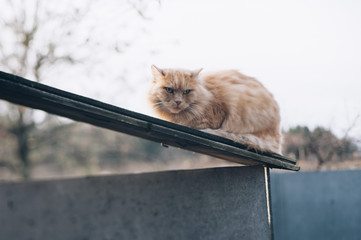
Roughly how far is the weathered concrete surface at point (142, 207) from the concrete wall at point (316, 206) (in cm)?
389

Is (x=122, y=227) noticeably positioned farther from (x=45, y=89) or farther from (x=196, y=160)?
(x=196, y=160)

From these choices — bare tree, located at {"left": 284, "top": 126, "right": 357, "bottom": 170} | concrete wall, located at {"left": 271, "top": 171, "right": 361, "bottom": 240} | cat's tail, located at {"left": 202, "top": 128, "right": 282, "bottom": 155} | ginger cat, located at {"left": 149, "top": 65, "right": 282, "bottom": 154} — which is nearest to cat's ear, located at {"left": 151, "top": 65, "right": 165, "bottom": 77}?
ginger cat, located at {"left": 149, "top": 65, "right": 282, "bottom": 154}

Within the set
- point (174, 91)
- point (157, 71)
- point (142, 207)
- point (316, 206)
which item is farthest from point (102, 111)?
point (316, 206)

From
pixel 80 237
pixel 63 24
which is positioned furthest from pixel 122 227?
pixel 63 24

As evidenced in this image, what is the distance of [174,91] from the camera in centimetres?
261

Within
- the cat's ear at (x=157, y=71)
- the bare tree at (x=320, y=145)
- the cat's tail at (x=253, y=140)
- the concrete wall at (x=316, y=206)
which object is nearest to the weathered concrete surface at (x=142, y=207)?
the cat's tail at (x=253, y=140)

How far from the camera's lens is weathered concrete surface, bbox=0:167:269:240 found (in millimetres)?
1336

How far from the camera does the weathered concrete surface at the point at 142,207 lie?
4.38ft

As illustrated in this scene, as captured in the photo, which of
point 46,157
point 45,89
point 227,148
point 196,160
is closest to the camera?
point 45,89

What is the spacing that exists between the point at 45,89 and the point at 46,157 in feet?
25.3

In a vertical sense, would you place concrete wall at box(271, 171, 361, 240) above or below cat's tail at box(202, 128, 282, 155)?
below

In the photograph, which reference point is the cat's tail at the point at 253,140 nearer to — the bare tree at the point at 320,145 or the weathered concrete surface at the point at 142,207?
the weathered concrete surface at the point at 142,207

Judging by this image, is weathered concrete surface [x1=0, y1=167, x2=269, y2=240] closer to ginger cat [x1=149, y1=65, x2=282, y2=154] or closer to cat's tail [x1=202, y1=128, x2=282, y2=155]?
cat's tail [x1=202, y1=128, x2=282, y2=155]

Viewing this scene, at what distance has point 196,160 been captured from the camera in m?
12.2
